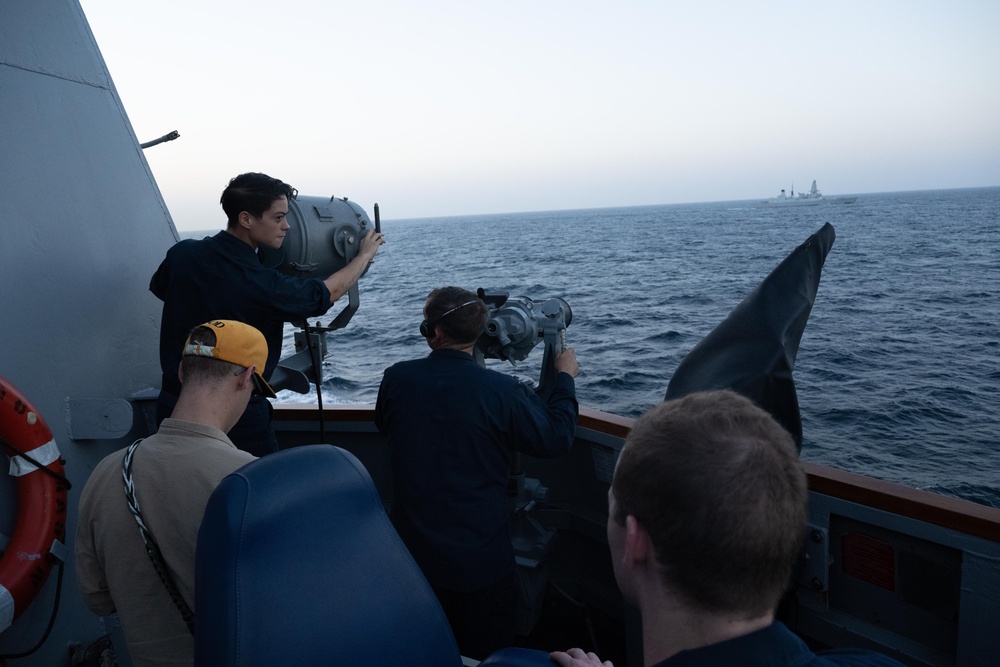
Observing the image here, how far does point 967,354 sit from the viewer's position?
1362 centimetres

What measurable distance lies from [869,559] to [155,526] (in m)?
2.00

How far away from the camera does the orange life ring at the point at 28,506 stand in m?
2.10

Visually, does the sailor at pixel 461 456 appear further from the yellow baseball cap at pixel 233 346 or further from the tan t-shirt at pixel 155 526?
the tan t-shirt at pixel 155 526

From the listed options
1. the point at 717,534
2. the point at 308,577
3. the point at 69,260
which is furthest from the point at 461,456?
the point at 69,260

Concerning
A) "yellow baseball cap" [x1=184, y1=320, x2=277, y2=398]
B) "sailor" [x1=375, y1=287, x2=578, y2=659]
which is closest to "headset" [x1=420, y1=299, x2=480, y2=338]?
"sailor" [x1=375, y1=287, x2=578, y2=659]

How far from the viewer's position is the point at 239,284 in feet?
7.87

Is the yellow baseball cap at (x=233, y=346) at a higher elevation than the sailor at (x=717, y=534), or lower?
higher

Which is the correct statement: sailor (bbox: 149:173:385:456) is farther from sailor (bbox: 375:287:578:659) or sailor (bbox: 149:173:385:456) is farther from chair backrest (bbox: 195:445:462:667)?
chair backrest (bbox: 195:445:462:667)

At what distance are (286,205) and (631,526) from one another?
2.03 meters

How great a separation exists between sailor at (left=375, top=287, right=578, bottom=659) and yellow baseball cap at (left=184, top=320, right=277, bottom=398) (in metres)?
0.64

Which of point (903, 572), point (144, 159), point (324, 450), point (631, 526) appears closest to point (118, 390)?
point (144, 159)

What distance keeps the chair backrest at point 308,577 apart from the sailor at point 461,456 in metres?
0.78

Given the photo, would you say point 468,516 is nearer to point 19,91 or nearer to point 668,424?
point 668,424

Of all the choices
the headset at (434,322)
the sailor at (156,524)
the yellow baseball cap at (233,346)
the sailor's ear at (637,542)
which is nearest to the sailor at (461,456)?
the headset at (434,322)
